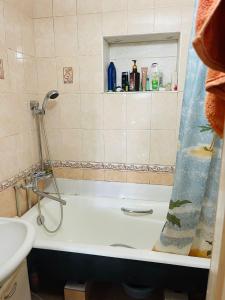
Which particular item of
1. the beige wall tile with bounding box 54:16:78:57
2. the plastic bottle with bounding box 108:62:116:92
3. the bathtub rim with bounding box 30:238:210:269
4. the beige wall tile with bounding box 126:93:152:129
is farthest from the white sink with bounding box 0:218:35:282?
the beige wall tile with bounding box 54:16:78:57

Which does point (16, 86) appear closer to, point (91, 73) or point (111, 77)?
point (91, 73)

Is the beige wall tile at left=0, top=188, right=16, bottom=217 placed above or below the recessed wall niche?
below

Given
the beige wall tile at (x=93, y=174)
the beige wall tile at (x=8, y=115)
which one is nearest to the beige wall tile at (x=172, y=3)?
the beige wall tile at (x=8, y=115)

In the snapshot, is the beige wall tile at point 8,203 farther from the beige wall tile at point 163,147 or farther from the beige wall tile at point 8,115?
the beige wall tile at point 163,147

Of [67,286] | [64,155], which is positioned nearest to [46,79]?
[64,155]

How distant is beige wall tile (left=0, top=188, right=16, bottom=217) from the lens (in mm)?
1601

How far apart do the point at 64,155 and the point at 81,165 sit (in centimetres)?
18

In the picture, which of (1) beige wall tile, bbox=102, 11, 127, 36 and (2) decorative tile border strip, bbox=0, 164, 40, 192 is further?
(1) beige wall tile, bbox=102, 11, 127, 36

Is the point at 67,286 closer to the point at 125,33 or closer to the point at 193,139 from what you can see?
the point at 193,139

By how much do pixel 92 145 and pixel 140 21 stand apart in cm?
104

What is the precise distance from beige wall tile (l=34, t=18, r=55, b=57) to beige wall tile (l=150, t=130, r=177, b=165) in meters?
1.10

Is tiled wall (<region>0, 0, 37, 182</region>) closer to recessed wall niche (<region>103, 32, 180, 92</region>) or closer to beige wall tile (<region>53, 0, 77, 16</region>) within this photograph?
beige wall tile (<region>53, 0, 77, 16</region>)

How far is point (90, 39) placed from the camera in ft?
6.07

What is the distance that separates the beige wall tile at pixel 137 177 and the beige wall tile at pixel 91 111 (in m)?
Answer: 0.48
